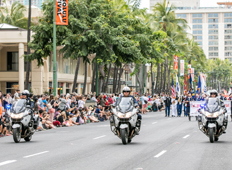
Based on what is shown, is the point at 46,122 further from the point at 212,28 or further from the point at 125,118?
the point at 212,28

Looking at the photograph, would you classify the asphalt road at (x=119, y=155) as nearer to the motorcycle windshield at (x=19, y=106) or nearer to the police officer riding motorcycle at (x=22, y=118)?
the police officer riding motorcycle at (x=22, y=118)

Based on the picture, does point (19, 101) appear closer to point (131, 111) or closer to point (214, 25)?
point (131, 111)

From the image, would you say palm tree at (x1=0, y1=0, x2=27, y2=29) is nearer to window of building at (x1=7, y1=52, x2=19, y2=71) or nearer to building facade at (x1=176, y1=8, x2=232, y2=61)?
window of building at (x1=7, y1=52, x2=19, y2=71)

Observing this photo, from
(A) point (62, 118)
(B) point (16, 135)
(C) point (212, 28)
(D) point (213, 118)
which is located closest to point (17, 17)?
(A) point (62, 118)

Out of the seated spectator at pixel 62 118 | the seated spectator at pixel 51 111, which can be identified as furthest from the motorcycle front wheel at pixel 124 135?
the seated spectator at pixel 62 118

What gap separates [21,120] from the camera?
53.4 feet

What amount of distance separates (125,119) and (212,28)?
602ft

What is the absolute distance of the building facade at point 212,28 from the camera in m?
191

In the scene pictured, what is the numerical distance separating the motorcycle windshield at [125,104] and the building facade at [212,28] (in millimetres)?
177014

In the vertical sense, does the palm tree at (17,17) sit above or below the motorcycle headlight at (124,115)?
above

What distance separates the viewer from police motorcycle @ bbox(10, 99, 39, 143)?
1621 centimetres

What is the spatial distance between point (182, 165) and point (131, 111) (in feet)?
16.6

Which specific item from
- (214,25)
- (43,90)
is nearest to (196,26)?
(214,25)

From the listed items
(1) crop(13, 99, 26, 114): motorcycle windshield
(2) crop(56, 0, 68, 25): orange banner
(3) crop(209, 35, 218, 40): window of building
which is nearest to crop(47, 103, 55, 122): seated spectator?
(2) crop(56, 0, 68, 25): orange banner
